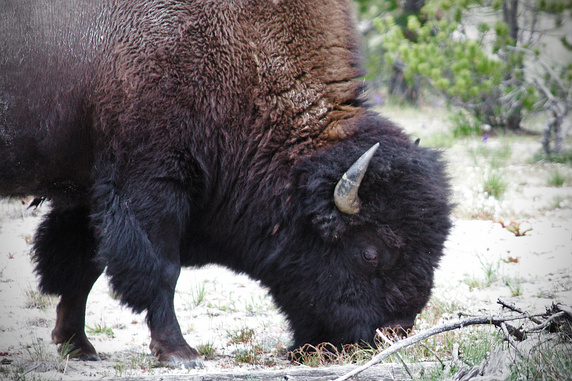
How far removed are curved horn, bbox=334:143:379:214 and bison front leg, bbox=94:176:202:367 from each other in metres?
0.99

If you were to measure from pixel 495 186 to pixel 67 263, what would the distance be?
16.2ft

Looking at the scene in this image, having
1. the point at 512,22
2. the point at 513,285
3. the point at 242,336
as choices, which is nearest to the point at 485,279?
the point at 513,285

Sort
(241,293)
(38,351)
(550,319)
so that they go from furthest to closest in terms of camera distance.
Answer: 1. (241,293)
2. (38,351)
3. (550,319)

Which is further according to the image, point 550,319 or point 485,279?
point 485,279

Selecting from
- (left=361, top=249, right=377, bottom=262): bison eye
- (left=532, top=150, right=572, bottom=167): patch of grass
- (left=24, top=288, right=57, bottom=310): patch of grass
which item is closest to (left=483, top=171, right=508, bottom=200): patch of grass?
(left=532, top=150, right=572, bottom=167): patch of grass

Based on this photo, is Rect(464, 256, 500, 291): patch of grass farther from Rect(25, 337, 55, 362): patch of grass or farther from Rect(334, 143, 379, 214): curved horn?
Rect(25, 337, 55, 362): patch of grass

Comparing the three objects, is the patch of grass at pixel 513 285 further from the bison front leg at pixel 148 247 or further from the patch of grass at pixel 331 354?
the bison front leg at pixel 148 247

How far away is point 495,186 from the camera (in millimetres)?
7348

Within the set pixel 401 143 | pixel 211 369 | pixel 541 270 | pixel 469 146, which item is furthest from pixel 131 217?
pixel 469 146

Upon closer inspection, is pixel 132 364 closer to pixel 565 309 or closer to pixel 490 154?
pixel 565 309

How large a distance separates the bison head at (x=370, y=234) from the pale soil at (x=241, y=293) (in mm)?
568

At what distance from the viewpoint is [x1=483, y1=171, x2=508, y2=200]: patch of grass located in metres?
7.32

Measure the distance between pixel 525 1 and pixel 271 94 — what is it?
24.8ft

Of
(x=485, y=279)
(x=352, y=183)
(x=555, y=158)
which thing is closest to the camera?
(x=352, y=183)
